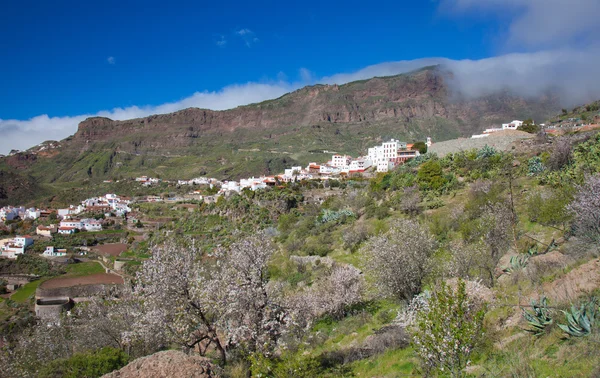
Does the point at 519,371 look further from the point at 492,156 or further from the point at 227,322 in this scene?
the point at 492,156

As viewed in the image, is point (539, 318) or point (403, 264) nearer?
point (539, 318)

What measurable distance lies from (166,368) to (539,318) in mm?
8157

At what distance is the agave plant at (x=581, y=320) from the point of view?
666 centimetres

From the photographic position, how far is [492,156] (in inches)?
1331

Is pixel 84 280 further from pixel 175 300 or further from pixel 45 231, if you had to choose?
pixel 175 300

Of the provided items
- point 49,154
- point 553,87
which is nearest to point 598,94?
point 553,87

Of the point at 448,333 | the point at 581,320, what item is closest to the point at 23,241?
the point at 448,333

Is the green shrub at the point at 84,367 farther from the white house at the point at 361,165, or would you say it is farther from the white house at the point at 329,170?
the white house at the point at 329,170

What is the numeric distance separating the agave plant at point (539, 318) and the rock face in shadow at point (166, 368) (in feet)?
23.6

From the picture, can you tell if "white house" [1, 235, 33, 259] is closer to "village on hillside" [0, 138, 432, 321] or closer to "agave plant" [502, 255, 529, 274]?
"village on hillside" [0, 138, 432, 321]

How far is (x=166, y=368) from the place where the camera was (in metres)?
7.50

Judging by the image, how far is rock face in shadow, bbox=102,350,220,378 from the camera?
24.2 ft

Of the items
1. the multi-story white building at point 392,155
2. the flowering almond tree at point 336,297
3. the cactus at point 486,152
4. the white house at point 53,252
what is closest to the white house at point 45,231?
the white house at point 53,252

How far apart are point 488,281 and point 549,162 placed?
17764 millimetres
